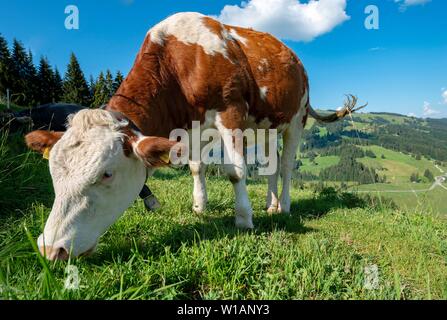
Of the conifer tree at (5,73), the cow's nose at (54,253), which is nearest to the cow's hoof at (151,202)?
the cow's nose at (54,253)

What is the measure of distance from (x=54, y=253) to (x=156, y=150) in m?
1.09

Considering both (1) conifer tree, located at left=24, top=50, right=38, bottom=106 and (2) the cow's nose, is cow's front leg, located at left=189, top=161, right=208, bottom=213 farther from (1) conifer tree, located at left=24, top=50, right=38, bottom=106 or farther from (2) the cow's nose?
(1) conifer tree, located at left=24, top=50, right=38, bottom=106

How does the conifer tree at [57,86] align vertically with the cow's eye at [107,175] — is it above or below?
above

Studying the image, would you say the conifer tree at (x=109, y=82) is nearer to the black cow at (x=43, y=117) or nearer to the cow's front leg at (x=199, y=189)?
the black cow at (x=43, y=117)

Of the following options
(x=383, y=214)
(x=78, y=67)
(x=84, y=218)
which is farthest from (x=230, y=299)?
(x=78, y=67)

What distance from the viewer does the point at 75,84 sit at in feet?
171

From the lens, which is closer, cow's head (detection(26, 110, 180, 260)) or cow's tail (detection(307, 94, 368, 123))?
cow's head (detection(26, 110, 180, 260))

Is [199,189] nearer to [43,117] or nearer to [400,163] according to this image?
[43,117]

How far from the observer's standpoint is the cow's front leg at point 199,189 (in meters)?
4.92

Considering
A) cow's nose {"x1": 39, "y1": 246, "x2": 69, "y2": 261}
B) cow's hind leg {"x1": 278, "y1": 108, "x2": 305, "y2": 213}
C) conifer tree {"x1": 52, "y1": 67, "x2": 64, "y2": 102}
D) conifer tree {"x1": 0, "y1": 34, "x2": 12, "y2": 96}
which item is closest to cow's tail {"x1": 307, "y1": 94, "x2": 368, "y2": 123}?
Result: cow's hind leg {"x1": 278, "y1": 108, "x2": 305, "y2": 213}

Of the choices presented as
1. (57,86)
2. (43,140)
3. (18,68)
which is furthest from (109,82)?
(43,140)

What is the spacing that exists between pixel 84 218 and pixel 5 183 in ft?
8.55

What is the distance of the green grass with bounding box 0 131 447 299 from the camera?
83.3 inches

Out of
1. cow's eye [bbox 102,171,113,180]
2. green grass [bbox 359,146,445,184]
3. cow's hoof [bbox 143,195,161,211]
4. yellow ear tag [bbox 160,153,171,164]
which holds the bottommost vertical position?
green grass [bbox 359,146,445,184]
